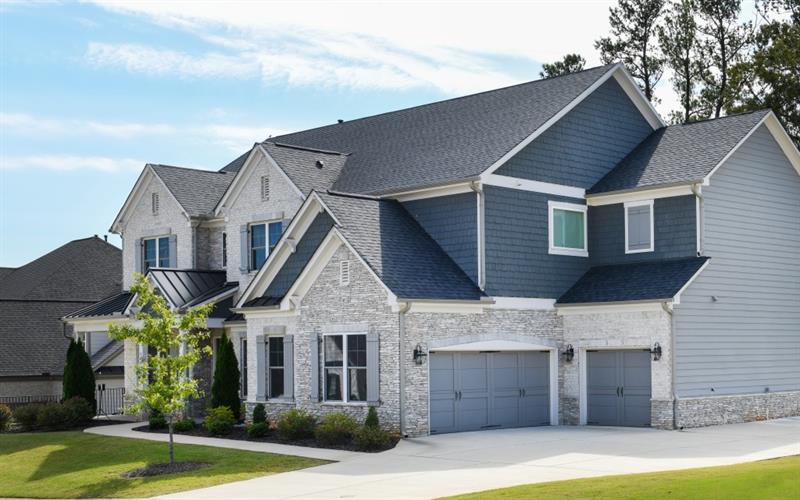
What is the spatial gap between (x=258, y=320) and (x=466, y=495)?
13.9 metres

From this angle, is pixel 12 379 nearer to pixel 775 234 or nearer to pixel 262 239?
pixel 262 239

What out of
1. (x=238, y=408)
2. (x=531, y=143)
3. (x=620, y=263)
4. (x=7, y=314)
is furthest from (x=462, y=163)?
(x=7, y=314)

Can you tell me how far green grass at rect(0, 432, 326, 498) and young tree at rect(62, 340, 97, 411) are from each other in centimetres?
499

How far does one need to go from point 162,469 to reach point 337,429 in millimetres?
4295

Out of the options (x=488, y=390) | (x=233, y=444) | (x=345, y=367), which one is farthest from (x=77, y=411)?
(x=488, y=390)

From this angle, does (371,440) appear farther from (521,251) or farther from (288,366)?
(521,251)

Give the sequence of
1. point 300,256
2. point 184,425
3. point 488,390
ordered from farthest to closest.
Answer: point 184,425
point 300,256
point 488,390

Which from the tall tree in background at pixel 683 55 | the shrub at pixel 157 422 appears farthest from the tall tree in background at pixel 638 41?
the shrub at pixel 157 422

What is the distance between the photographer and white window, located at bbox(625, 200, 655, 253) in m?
30.7

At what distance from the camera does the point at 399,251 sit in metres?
28.3

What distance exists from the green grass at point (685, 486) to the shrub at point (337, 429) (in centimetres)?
808

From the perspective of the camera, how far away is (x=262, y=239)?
3462 centimetres

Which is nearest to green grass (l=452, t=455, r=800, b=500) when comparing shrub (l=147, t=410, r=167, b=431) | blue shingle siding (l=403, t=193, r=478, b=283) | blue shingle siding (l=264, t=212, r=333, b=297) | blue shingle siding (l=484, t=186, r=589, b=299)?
blue shingle siding (l=484, t=186, r=589, b=299)

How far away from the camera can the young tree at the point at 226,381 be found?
3153 cm
